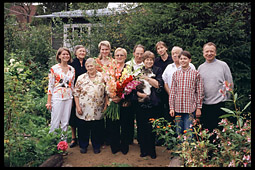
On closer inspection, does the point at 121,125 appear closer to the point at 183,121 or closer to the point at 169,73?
the point at 183,121

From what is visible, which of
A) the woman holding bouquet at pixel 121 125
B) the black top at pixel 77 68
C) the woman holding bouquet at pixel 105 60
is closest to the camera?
the woman holding bouquet at pixel 121 125

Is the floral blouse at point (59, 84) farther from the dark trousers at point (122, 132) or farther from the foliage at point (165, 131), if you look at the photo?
the foliage at point (165, 131)

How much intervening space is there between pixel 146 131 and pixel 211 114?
3.88 ft

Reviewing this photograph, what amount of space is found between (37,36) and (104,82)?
26.5 ft

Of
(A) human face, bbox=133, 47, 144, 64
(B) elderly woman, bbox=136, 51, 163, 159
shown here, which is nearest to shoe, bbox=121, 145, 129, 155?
(B) elderly woman, bbox=136, 51, 163, 159

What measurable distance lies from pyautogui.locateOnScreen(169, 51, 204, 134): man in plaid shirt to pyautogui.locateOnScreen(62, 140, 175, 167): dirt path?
63 cm

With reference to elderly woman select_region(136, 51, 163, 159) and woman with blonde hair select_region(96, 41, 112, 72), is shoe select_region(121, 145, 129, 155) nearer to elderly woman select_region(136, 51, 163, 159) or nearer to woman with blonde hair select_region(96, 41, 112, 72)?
elderly woman select_region(136, 51, 163, 159)

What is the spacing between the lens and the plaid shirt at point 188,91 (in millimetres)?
4445

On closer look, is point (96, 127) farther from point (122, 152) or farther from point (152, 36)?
point (152, 36)

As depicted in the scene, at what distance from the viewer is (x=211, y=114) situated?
14.9ft

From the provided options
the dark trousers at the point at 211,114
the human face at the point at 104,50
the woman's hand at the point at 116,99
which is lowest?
the dark trousers at the point at 211,114

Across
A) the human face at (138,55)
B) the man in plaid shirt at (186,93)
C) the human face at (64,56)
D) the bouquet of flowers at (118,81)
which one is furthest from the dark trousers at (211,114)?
the human face at (64,56)

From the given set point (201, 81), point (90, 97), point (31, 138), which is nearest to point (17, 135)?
point (31, 138)

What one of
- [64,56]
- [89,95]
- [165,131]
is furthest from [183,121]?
[64,56]
